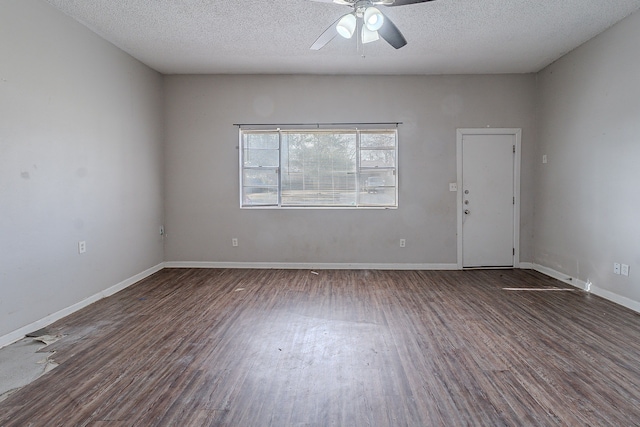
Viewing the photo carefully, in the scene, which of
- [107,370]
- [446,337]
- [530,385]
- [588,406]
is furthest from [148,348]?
[588,406]

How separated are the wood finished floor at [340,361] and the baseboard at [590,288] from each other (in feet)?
0.34

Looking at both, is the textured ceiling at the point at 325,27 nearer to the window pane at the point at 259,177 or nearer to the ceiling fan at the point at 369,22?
the ceiling fan at the point at 369,22

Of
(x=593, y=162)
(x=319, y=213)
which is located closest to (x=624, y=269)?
(x=593, y=162)

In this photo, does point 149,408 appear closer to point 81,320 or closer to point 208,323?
point 208,323

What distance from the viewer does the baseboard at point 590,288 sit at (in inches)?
138

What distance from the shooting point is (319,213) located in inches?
209

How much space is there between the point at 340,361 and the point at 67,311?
8.82 feet

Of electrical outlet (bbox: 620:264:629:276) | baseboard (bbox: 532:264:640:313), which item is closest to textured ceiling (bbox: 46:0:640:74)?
electrical outlet (bbox: 620:264:629:276)

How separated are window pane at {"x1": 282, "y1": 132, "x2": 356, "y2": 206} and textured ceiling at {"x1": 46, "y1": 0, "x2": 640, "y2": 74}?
95 cm

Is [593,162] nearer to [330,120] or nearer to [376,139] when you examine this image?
[376,139]

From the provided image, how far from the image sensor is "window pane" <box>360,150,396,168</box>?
5.24 metres

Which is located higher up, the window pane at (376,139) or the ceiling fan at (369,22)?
the ceiling fan at (369,22)

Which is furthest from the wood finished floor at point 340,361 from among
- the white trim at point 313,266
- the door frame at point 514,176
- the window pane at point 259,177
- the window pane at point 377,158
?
the window pane at point 377,158

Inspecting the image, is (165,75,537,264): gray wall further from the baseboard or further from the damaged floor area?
the damaged floor area
